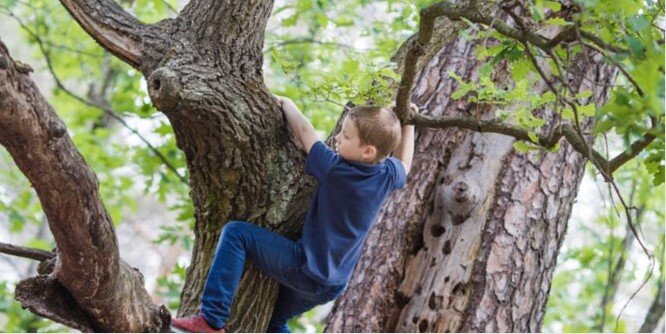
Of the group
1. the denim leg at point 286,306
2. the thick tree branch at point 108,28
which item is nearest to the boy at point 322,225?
the denim leg at point 286,306

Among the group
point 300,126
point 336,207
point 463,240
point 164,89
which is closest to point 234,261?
point 336,207

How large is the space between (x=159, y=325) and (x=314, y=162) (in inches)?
31.1

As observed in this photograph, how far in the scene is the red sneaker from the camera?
284 centimetres

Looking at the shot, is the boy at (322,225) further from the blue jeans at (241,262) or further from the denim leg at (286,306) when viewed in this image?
the denim leg at (286,306)

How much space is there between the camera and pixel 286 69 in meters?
3.19

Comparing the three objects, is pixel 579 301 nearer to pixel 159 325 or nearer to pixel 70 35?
pixel 70 35

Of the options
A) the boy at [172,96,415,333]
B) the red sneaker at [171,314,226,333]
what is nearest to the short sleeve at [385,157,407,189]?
the boy at [172,96,415,333]

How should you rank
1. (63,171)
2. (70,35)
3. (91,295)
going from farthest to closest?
1. (70,35)
2. (91,295)
3. (63,171)

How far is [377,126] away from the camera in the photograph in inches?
117

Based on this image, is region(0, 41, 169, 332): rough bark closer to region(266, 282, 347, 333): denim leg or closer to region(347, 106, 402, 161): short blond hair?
region(266, 282, 347, 333): denim leg

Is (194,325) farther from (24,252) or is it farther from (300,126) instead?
(300,126)

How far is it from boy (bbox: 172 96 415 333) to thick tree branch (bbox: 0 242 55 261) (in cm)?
50

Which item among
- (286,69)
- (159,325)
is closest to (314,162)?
(286,69)

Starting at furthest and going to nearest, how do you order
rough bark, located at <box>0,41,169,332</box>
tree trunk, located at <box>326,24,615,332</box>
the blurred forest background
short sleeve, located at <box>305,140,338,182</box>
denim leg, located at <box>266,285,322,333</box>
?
the blurred forest background
tree trunk, located at <box>326,24,615,332</box>
denim leg, located at <box>266,285,322,333</box>
short sleeve, located at <box>305,140,338,182</box>
rough bark, located at <box>0,41,169,332</box>
